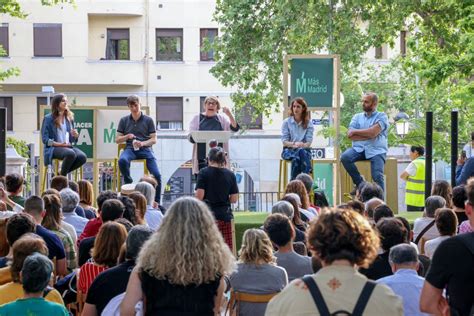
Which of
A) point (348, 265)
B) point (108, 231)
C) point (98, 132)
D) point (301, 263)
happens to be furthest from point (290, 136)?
point (348, 265)

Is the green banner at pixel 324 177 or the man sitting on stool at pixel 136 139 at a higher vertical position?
the man sitting on stool at pixel 136 139

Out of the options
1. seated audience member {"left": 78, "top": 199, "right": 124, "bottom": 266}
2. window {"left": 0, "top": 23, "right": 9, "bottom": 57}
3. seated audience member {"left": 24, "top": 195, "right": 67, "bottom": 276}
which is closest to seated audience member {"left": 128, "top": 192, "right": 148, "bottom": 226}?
seated audience member {"left": 78, "top": 199, "right": 124, "bottom": 266}

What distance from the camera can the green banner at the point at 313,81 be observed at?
19.6 meters

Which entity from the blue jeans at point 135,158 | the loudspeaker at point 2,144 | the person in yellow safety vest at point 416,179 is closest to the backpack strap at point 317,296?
the loudspeaker at point 2,144

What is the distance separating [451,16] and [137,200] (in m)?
16.5

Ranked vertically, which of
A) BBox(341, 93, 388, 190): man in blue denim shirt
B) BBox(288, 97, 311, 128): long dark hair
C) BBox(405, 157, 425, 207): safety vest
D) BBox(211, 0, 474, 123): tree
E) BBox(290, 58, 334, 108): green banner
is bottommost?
BBox(405, 157, 425, 207): safety vest

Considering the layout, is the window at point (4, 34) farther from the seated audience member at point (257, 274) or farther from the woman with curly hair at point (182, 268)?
the woman with curly hair at point (182, 268)

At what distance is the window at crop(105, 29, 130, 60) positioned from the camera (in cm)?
5209

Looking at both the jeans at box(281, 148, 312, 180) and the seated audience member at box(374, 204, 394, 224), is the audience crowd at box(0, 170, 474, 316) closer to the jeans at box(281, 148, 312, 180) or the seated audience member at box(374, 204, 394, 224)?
the seated audience member at box(374, 204, 394, 224)

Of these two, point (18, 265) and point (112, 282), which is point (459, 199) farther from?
point (18, 265)

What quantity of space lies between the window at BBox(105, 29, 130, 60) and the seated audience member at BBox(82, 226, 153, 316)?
4479 centimetres

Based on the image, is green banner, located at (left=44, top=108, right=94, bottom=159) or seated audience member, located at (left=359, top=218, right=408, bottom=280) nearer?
seated audience member, located at (left=359, top=218, right=408, bottom=280)

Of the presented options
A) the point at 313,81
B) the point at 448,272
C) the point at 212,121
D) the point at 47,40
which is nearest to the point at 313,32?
the point at 313,81

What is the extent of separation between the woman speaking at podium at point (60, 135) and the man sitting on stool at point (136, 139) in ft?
2.48
